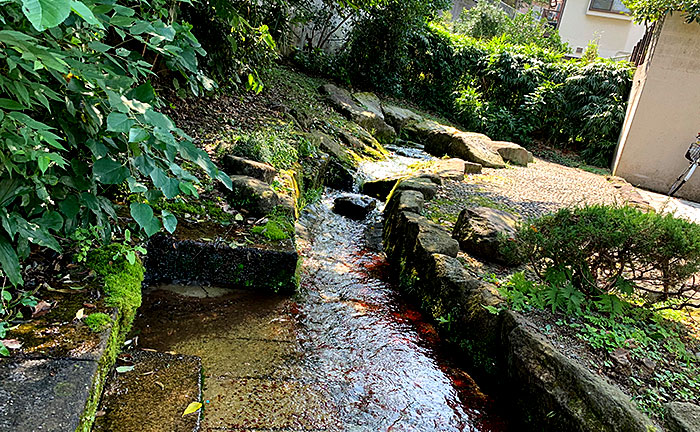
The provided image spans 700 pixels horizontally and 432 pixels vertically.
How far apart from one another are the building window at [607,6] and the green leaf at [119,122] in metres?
27.1

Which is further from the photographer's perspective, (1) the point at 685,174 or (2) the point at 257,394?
(1) the point at 685,174

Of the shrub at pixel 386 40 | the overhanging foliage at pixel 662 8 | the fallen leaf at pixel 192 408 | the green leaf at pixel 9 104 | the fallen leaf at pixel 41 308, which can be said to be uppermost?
the overhanging foliage at pixel 662 8

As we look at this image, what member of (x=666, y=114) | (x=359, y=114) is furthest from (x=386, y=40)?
(x=666, y=114)

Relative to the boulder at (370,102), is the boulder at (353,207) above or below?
below

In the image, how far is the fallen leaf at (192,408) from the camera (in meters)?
2.17

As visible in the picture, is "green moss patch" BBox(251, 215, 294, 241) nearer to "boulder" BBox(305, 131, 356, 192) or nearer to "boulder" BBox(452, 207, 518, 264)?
"boulder" BBox(452, 207, 518, 264)

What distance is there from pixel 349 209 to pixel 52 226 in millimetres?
4806

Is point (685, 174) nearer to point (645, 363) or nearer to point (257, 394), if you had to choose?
point (645, 363)

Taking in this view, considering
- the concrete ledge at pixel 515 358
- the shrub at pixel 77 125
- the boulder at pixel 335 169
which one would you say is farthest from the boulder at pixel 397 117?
the shrub at pixel 77 125

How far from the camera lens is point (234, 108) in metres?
6.96

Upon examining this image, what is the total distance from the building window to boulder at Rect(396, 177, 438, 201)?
72.1 ft

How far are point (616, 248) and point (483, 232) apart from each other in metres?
1.43

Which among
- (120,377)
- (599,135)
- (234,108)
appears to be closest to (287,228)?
(120,377)

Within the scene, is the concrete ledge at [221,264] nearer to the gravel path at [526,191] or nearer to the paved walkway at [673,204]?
the gravel path at [526,191]
